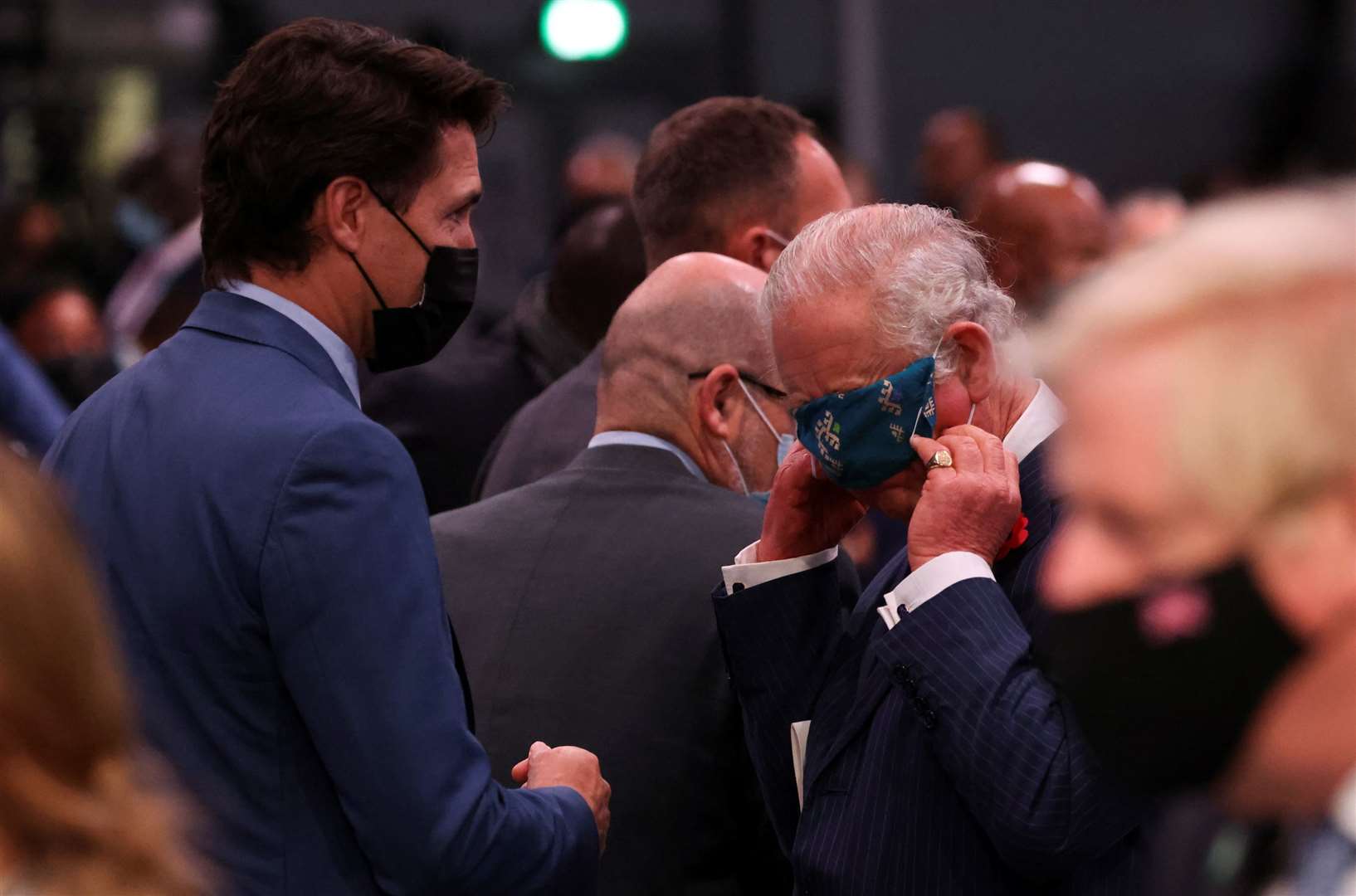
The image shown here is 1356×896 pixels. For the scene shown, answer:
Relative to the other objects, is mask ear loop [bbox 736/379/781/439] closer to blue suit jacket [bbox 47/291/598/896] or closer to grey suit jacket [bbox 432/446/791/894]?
grey suit jacket [bbox 432/446/791/894]

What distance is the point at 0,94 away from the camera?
10.4 meters

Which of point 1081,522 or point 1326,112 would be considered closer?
point 1081,522

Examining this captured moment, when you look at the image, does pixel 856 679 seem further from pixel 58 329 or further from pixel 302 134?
pixel 58 329

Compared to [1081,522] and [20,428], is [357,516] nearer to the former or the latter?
[1081,522]

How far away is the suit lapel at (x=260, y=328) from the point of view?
2057mm

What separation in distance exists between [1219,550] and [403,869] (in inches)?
45.5

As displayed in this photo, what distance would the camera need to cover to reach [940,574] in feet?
6.59

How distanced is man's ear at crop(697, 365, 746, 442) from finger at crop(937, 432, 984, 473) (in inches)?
32.4

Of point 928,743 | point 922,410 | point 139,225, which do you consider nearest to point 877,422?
point 922,410

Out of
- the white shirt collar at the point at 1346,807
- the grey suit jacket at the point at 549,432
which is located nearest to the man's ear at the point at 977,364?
the white shirt collar at the point at 1346,807

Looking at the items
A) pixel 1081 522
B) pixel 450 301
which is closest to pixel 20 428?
pixel 450 301

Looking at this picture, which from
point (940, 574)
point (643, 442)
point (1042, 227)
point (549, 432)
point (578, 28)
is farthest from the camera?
point (578, 28)

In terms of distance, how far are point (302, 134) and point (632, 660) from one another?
953 mm

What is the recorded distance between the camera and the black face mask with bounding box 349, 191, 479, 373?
2225 mm
